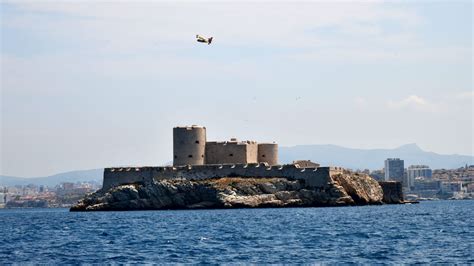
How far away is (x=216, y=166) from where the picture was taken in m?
95.9

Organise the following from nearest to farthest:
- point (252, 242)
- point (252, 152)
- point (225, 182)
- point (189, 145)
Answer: point (252, 242) → point (225, 182) → point (189, 145) → point (252, 152)

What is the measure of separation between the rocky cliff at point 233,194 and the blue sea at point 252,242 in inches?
909

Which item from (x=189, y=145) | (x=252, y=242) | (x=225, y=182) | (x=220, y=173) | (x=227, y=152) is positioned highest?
(x=189, y=145)

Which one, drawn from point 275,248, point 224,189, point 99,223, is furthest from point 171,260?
point 224,189

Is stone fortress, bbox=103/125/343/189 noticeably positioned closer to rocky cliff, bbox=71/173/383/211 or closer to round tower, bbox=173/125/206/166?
round tower, bbox=173/125/206/166

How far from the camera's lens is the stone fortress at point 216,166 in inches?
3659

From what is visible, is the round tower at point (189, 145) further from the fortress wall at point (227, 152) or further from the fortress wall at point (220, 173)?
the fortress wall at point (220, 173)

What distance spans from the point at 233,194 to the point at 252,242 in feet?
149

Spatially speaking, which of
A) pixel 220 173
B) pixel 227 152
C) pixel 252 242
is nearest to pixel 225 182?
pixel 220 173

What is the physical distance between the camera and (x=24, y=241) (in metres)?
52.6

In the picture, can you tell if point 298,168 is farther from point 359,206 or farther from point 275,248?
point 275,248

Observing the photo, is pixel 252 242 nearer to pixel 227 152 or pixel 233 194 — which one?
pixel 233 194

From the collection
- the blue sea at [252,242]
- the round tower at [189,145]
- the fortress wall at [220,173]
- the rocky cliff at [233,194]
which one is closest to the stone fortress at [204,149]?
the round tower at [189,145]

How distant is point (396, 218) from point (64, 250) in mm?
30191
